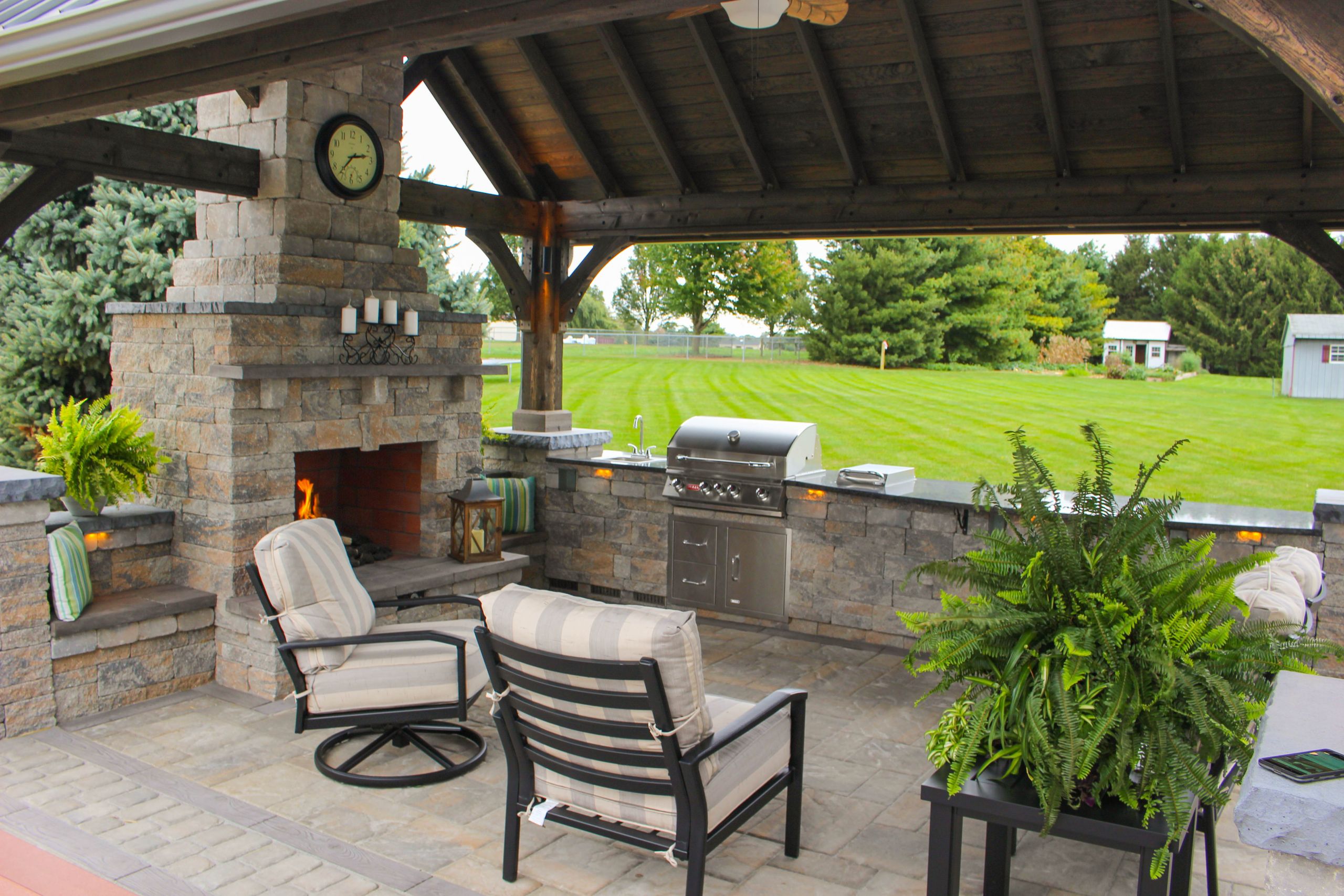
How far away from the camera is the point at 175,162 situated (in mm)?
4910

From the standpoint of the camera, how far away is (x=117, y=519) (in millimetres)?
4977

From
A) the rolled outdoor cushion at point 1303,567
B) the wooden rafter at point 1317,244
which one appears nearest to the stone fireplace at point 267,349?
the rolled outdoor cushion at point 1303,567

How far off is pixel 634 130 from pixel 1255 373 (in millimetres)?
15905

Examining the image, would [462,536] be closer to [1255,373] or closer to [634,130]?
[634,130]

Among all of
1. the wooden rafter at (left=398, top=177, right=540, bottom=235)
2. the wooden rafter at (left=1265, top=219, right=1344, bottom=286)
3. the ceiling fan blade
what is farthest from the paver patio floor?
the wooden rafter at (left=1265, top=219, right=1344, bottom=286)

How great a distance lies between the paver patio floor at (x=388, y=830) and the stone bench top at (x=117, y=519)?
89cm

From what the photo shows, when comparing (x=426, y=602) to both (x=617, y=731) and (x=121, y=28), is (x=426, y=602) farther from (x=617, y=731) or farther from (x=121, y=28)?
(x=121, y=28)

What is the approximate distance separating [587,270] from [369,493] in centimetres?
271

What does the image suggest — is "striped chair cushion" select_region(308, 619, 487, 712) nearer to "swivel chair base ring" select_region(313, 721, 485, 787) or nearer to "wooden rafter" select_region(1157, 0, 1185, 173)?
"swivel chair base ring" select_region(313, 721, 485, 787)

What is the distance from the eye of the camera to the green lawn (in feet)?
47.1

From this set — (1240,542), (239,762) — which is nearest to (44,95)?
(239,762)

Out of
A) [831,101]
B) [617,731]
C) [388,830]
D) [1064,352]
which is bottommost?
[388,830]

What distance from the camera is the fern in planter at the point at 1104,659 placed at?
2.26 metres

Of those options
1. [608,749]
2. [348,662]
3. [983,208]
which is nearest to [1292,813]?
[608,749]
